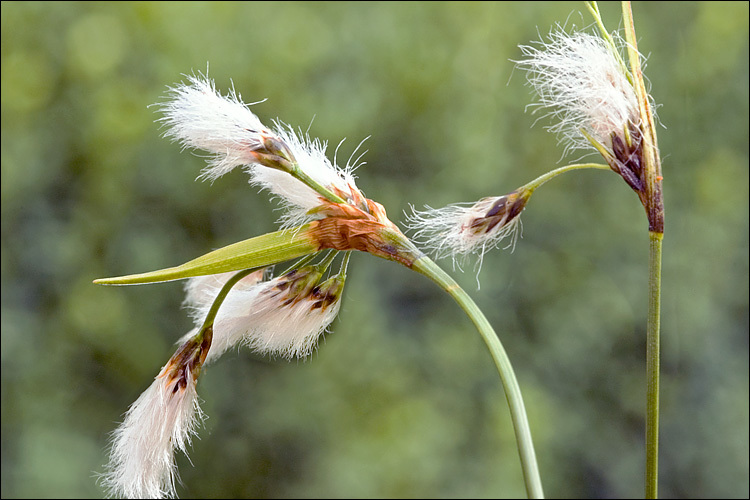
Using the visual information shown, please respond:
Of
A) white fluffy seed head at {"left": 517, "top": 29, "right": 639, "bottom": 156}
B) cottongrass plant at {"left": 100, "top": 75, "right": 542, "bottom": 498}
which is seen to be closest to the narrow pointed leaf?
cottongrass plant at {"left": 100, "top": 75, "right": 542, "bottom": 498}

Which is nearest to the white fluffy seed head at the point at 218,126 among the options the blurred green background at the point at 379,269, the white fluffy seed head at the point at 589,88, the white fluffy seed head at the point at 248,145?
the white fluffy seed head at the point at 248,145

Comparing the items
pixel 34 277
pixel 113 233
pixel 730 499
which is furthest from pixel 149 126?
pixel 730 499

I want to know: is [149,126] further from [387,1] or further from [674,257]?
[674,257]

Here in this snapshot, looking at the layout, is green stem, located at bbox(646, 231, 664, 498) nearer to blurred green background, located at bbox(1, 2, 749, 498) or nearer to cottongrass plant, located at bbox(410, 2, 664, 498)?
cottongrass plant, located at bbox(410, 2, 664, 498)

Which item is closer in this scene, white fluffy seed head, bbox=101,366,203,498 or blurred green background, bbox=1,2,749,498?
white fluffy seed head, bbox=101,366,203,498

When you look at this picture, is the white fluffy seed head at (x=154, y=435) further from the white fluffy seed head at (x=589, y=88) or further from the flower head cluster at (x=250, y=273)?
the white fluffy seed head at (x=589, y=88)
